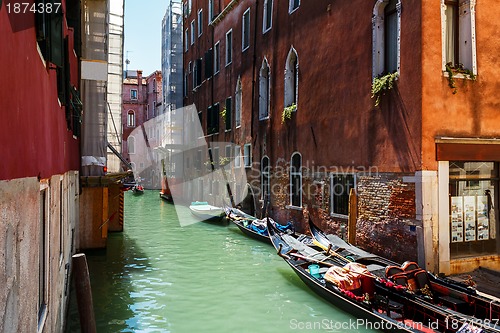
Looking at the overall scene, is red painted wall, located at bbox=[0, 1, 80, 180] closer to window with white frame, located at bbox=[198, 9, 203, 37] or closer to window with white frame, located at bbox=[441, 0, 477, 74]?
window with white frame, located at bbox=[441, 0, 477, 74]

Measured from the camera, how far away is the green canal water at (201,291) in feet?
21.8

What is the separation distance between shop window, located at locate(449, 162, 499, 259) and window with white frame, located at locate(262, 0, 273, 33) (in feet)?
28.7

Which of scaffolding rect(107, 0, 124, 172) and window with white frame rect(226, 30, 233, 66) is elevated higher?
window with white frame rect(226, 30, 233, 66)

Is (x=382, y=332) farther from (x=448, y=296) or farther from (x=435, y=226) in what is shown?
(x=435, y=226)

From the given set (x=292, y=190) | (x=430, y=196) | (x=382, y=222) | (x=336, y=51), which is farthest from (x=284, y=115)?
(x=430, y=196)

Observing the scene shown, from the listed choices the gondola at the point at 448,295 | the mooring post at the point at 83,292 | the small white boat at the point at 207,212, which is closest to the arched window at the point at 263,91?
the small white boat at the point at 207,212

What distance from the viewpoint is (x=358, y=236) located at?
396 inches

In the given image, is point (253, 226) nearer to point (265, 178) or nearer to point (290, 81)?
point (265, 178)

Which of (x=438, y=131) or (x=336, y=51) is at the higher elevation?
(x=336, y=51)

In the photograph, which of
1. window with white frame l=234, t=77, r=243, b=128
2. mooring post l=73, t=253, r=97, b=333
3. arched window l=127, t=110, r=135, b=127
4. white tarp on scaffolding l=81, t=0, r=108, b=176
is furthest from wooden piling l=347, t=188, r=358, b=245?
arched window l=127, t=110, r=135, b=127

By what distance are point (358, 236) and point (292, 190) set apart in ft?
12.0

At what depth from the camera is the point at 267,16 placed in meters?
15.5

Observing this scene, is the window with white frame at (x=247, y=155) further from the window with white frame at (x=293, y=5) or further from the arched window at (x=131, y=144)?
the arched window at (x=131, y=144)

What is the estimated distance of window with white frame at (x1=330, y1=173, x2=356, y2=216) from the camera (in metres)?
10.5
